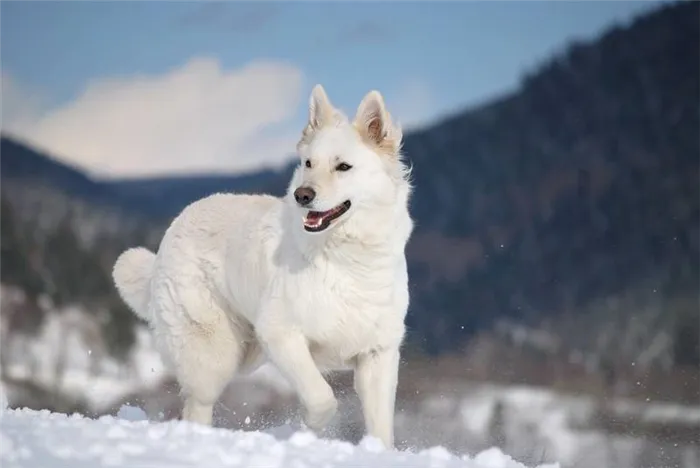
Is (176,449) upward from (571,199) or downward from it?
downward

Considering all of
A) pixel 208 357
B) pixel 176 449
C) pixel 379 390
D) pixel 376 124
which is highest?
pixel 376 124

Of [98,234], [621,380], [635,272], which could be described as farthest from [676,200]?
[98,234]

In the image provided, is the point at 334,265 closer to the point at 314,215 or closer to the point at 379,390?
the point at 314,215

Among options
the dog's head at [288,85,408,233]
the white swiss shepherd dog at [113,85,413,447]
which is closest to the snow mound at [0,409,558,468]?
the white swiss shepherd dog at [113,85,413,447]

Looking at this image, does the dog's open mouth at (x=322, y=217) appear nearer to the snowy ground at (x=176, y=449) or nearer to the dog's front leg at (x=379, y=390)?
the dog's front leg at (x=379, y=390)

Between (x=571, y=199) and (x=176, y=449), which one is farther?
(x=571, y=199)

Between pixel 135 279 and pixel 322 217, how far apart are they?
2.80 m

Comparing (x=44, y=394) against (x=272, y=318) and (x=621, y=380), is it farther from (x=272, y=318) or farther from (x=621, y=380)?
(x=272, y=318)

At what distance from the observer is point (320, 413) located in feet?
23.0

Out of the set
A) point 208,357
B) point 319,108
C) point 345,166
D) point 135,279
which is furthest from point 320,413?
point 135,279

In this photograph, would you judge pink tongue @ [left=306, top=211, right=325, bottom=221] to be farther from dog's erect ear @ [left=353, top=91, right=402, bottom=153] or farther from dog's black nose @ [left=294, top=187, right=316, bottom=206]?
dog's erect ear @ [left=353, top=91, right=402, bottom=153]

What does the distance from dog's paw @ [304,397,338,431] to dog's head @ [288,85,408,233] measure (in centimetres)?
116

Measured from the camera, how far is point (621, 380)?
3241 cm

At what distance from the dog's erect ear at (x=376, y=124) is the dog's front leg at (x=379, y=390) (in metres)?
1.44
